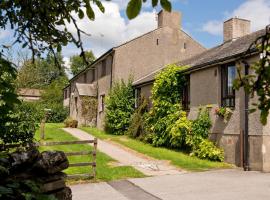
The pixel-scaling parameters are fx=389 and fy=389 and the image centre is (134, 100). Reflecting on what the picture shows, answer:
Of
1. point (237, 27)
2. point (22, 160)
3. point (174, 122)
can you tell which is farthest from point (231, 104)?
point (22, 160)

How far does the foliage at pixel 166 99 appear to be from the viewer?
20828 millimetres

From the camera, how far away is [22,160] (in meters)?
6.04

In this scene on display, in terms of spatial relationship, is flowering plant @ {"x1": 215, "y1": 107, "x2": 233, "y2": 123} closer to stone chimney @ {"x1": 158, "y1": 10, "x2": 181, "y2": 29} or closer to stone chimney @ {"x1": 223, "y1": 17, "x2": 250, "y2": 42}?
stone chimney @ {"x1": 223, "y1": 17, "x2": 250, "y2": 42}

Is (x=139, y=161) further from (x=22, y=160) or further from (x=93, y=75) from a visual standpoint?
(x=93, y=75)

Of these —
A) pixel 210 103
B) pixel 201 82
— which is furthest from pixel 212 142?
pixel 201 82

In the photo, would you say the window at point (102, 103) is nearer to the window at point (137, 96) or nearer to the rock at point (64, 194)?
the window at point (137, 96)

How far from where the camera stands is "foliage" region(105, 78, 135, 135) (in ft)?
89.0

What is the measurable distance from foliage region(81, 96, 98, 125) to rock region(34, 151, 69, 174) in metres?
26.3

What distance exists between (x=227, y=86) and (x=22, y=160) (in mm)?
12535

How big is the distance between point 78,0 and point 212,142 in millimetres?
14791

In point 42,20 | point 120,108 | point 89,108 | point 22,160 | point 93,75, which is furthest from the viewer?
point 93,75

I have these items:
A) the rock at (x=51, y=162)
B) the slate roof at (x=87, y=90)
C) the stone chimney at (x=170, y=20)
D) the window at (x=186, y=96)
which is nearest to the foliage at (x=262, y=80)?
the rock at (x=51, y=162)

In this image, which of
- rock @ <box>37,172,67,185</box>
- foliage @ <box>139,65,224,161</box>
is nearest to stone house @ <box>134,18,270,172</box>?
foliage @ <box>139,65,224,161</box>

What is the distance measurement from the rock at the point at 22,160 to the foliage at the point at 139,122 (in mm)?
17594
